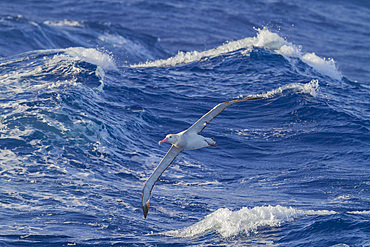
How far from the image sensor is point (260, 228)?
16234 millimetres

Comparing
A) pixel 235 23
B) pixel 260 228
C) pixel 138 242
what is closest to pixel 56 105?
pixel 138 242

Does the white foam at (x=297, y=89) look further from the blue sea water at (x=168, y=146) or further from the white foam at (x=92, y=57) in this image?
the white foam at (x=92, y=57)

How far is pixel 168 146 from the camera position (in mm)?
23984

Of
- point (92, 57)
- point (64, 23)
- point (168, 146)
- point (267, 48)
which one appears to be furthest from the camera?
point (64, 23)

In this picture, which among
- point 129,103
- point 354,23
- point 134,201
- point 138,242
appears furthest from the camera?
point 354,23

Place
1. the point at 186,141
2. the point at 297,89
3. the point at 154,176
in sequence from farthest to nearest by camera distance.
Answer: the point at 297,89 < the point at 154,176 < the point at 186,141

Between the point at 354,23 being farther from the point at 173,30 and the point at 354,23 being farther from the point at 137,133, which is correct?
the point at 137,133

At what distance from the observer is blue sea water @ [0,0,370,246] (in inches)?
645

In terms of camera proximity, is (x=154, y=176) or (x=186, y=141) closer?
(x=186, y=141)

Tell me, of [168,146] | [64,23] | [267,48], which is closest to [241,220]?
[168,146]

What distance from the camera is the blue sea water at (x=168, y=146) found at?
53.7 ft

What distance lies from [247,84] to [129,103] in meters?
7.05

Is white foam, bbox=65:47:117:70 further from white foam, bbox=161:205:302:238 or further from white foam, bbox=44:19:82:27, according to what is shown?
white foam, bbox=161:205:302:238

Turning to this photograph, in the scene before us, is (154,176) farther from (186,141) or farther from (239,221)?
(239,221)
